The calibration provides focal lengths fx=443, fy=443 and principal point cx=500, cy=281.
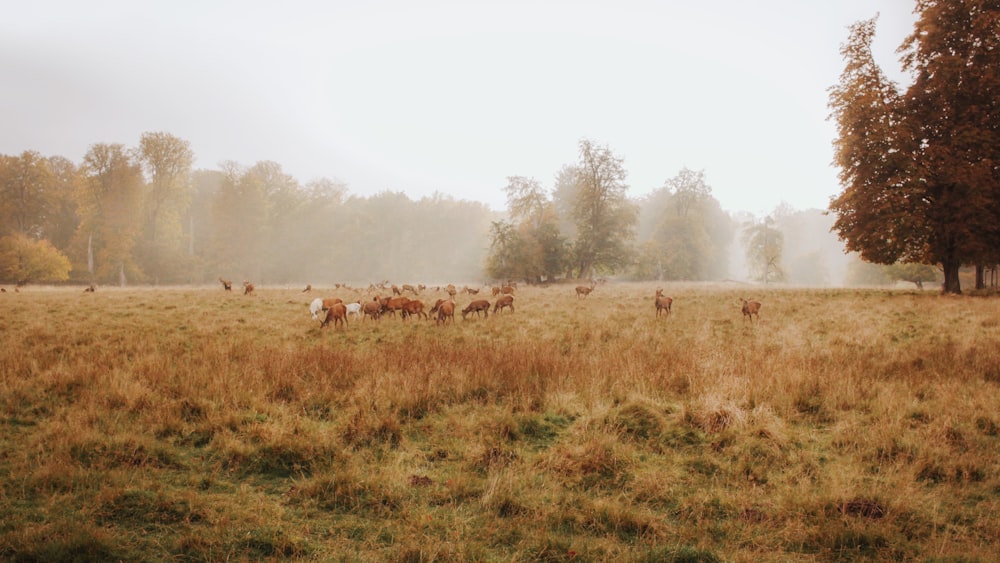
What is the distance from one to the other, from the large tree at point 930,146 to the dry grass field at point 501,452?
542 inches

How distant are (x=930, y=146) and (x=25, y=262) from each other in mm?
62577

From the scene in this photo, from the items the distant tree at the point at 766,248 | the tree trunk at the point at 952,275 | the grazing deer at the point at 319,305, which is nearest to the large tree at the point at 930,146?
the tree trunk at the point at 952,275

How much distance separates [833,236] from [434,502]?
131848 millimetres

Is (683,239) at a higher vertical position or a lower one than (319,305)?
higher

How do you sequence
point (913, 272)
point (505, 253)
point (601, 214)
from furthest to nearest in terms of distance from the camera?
point (913, 272), point (601, 214), point (505, 253)

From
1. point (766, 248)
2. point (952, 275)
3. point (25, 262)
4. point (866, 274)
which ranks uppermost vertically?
point (766, 248)

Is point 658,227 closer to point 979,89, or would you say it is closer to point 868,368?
point 979,89

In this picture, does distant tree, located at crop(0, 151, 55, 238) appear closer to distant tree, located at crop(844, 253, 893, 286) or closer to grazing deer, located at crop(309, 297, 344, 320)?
grazing deer, located at crop(309, 297, 344, 320)

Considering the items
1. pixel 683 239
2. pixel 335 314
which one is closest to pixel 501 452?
pixel 335 314

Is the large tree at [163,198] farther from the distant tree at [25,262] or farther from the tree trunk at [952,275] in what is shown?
the tree trunk at [952,275]

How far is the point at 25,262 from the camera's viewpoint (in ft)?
122

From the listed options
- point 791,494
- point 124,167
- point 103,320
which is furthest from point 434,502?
point 124,167

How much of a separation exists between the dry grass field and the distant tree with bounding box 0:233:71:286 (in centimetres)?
3830

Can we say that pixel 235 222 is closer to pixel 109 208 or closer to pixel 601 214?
pixel 109 208
